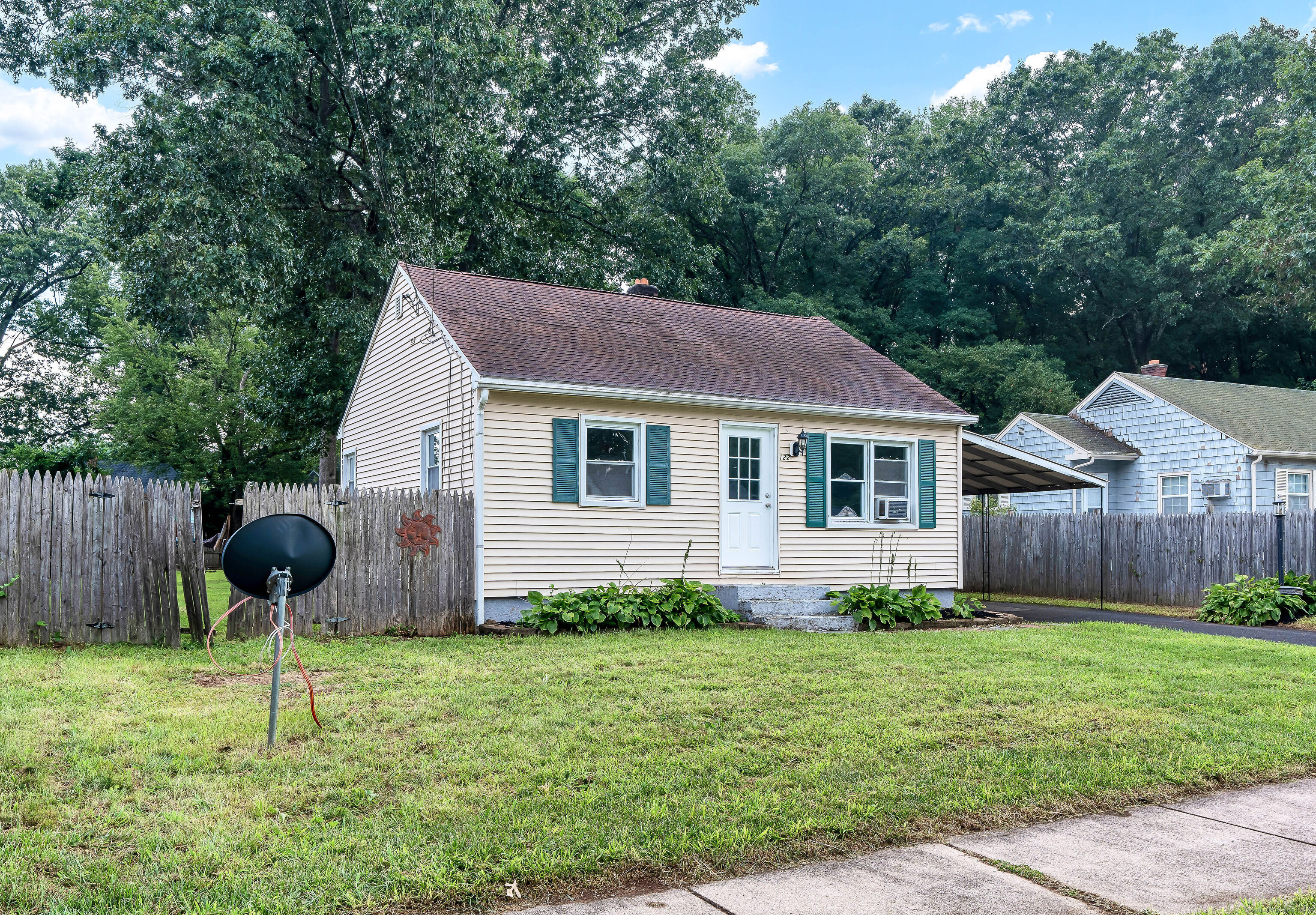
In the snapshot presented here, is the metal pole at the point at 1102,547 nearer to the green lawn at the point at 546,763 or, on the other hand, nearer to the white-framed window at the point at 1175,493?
the white-framed window at the point at 1175,493

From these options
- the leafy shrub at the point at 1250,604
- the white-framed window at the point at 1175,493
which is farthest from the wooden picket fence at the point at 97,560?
the white-framed window at the point at 1175,493

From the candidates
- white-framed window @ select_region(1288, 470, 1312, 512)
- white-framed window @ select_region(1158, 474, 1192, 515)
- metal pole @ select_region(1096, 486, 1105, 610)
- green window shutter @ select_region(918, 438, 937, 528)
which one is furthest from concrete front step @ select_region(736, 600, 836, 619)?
white-framed window @ select_region(1288, 470, 1312, 512)

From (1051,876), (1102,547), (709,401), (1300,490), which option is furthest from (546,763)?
(1300,490)

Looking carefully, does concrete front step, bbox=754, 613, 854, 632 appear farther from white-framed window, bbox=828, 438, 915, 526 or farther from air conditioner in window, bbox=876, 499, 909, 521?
air conditioner in window, bbox=876, 499, 909, 521

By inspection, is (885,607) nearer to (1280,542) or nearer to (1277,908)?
(1280,542)

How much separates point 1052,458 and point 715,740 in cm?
2095

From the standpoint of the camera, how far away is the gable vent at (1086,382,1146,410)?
24031 mm

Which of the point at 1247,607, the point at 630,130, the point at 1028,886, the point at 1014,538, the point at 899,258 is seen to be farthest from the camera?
the point at 899,258

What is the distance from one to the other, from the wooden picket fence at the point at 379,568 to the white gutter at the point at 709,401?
1481mm

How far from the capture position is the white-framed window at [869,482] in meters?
14.3

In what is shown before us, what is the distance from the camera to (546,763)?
5.27m

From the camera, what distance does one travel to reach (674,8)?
2678cm

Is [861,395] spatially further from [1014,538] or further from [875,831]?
Answer: [875,831]

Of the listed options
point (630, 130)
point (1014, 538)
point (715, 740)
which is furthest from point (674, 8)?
point (715, 740)
